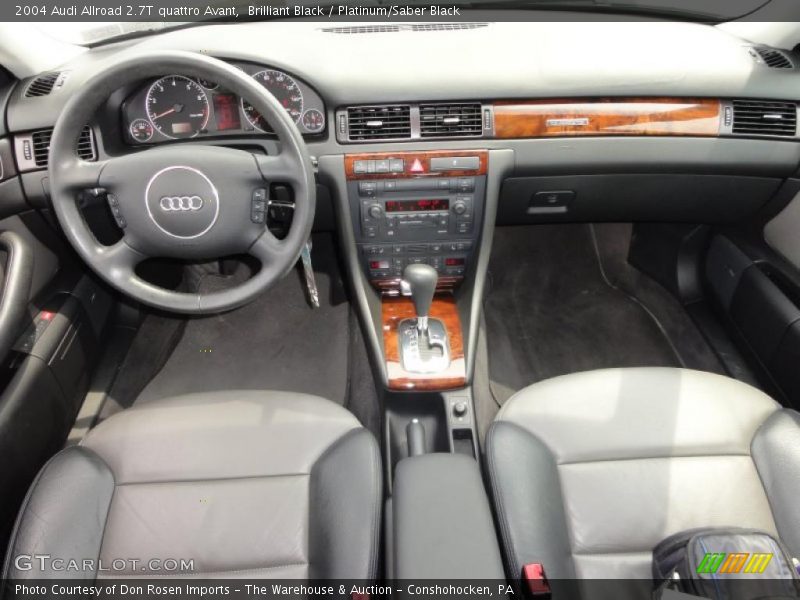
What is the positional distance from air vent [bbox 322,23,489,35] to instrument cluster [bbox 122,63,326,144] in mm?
230

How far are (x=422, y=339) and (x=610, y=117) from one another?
35.3 inches

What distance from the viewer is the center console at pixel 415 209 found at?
1.69 m

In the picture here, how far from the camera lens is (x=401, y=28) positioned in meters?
1.73

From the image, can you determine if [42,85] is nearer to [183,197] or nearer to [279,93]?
[279,93]

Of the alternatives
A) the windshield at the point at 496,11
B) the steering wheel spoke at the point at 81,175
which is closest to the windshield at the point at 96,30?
the windshield at the point at 496,11

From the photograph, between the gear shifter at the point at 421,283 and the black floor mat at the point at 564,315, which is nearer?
the gear shifter at the point at 421,283

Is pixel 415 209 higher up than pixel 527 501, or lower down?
higher up

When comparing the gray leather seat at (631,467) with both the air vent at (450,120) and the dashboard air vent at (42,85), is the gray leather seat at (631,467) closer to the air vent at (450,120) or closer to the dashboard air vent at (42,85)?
the air vent at (450,120)

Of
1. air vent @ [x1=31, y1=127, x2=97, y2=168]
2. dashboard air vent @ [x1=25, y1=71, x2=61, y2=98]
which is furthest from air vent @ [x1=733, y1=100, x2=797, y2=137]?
dashboard air vent @ [x1=25, y1=71, x2=61, y2=98]

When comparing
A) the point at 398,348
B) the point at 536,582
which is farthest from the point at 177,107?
the point at 536,582

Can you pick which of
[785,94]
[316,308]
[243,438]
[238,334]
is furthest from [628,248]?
[243,438]

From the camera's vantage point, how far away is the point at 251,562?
3.76ft

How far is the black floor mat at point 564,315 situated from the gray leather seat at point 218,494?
102 centimetres

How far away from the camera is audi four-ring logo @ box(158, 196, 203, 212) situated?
1269 millimetres
